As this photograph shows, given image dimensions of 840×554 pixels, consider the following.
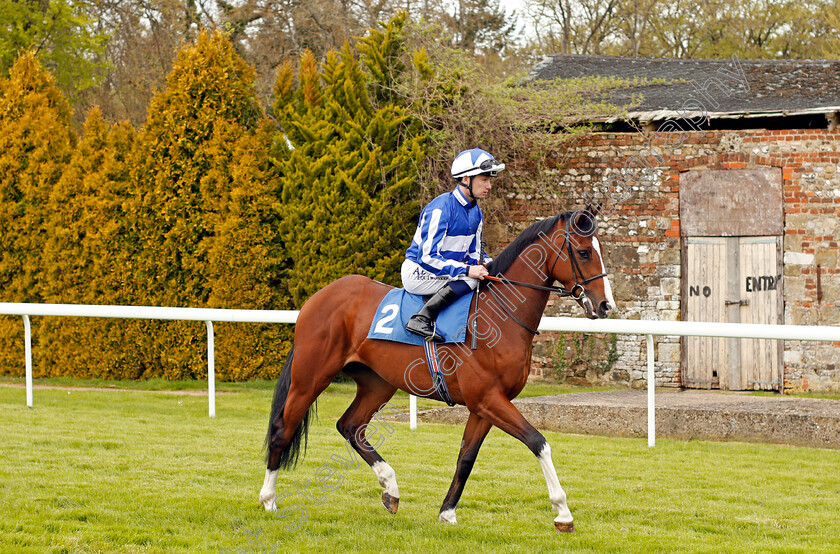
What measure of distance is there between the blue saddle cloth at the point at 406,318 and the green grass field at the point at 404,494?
102 cm

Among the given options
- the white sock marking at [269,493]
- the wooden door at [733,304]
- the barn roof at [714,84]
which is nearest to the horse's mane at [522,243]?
the white sock marking at [269,493]

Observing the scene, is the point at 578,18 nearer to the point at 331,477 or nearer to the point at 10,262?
the point at 10,262

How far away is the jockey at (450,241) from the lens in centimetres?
525

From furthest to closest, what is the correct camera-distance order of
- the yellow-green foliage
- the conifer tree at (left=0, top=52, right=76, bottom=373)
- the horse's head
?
the conifer tree at (left=0, top=52, right=76, bottom=373) < the yellow-green foliage < the horse's head

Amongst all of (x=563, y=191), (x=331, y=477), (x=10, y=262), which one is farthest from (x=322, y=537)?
(x=10, y=262)

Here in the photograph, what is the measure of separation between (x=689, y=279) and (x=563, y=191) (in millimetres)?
1911

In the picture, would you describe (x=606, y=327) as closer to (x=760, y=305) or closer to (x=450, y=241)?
(x=450, y=241)

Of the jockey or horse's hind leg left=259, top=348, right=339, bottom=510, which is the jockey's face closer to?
the jockey

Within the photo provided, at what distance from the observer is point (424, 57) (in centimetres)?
1139

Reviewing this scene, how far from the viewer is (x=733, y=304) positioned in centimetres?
1154

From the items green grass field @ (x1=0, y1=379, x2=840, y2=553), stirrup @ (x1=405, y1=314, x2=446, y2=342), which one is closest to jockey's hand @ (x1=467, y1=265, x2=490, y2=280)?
stirrup @ (x1=405, y1=314, x2=446, y2=342)

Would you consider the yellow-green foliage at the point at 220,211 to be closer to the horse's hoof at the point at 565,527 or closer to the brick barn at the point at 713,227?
the brick barn at the point at 713,227

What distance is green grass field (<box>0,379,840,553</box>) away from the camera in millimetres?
4754

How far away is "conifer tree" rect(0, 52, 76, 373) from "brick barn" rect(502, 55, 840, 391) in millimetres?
6306
